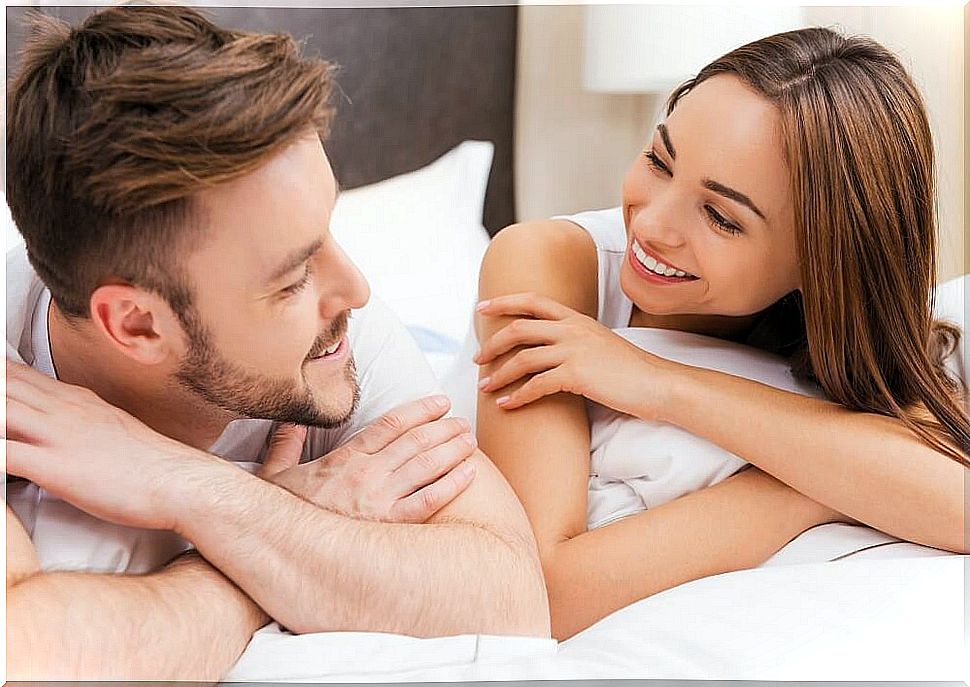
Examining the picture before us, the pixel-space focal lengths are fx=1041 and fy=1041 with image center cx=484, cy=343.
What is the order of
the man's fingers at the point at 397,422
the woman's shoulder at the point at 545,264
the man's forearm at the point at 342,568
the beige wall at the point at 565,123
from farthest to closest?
the beige wall at the point at 565,123
the woman's shoulder at the point at 545,264
the man's fingers at the point at 397,422
the man's forearm at the point at 342,568

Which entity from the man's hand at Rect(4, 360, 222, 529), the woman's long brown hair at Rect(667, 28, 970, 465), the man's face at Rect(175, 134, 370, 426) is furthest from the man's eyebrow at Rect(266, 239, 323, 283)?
the woman's long brown hair at Rect(667, 28, 970, 465)

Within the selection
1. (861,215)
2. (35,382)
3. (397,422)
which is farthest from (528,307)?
(35,382)

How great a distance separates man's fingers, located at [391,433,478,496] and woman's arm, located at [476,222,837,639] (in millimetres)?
70

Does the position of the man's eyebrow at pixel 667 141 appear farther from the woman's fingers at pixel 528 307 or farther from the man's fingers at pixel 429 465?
the man's fingers at pixel 429 465

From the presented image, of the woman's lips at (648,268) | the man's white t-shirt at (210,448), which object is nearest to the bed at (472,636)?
the man's white t-shirt at (210,448)

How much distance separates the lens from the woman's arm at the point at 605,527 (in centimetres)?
78

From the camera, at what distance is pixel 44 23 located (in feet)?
2.22

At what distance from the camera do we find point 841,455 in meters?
0.81

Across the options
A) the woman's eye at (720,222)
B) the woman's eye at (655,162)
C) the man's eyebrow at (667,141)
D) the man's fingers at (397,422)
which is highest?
the man's eyebrow at (667,141)

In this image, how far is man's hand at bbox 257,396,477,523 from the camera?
729 millimetres

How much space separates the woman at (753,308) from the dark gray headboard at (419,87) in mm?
295

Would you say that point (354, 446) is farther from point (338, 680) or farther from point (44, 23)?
point (44, 23)

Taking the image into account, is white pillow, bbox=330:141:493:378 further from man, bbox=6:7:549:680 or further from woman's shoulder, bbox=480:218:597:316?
man, bbox=6:7:549:680

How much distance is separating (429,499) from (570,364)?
167mm
